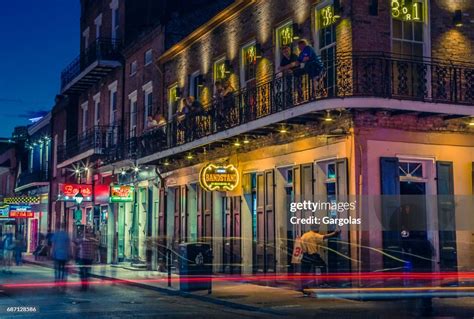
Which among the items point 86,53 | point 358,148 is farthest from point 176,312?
point 86,53

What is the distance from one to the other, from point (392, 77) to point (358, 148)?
1.79 meters

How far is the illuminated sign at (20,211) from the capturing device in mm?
38031

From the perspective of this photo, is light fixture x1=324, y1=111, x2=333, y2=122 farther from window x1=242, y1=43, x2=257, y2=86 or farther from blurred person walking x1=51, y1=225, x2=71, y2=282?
blurred person walking x1=51, y1=225, x2=71, y2=282

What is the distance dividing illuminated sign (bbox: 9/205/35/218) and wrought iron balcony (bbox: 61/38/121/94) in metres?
7.02

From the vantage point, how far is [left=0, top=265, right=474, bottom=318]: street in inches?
491

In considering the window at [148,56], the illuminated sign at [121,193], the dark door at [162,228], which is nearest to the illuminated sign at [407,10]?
the dark door at [162,228]

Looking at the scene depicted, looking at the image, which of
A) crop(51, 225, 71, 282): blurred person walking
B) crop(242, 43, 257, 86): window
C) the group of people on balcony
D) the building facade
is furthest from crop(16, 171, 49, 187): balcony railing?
the group of people on balcony

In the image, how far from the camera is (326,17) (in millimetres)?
16703

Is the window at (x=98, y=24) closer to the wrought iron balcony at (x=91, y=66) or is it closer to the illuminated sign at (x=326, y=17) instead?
the wrought iron balcony at (x=91, y=66)

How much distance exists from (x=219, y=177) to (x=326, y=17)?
5.77 metres

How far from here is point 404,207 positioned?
15750 millimetres

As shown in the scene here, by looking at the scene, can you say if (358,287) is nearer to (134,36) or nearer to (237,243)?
(237,243)

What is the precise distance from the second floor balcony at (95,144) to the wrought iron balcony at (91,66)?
2.61 m

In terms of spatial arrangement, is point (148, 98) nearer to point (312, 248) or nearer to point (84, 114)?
point (84, 114)
